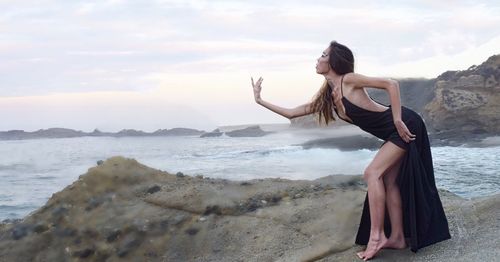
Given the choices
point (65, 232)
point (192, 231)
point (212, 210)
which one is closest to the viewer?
point (192, 231)

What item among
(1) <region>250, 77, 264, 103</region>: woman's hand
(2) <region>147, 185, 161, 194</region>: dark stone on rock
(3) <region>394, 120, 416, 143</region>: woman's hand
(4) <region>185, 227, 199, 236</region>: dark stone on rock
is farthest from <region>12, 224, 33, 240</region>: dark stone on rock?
(3) <region>394, 120, 416, 143</region>: woman's hand

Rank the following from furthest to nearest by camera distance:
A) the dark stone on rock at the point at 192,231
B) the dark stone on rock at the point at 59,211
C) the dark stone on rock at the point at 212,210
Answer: the dark stone on rock at the point at 59,211 < the dark stone on rock at the point at 212,210 < the dark stone on rock at the point at 192,231

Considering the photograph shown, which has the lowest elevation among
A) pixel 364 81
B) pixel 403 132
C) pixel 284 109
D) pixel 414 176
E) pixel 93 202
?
pixel 93 202

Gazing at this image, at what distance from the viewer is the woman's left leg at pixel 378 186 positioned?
5.44 meters

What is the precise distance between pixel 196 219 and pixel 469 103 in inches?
1648

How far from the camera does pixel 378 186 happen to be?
17.9 ft

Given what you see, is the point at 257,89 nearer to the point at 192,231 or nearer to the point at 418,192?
the point at 418,192

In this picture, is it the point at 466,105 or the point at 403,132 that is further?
the point at 466,105

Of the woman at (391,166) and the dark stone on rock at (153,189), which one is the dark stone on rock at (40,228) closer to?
the dark stone on rock at (153,189)

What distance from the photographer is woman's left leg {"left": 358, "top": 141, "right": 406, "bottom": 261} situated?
17.8ft

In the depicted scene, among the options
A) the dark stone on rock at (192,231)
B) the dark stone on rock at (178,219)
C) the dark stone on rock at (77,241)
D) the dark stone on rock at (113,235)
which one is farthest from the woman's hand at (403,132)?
the dark stone on rock at (77,241)

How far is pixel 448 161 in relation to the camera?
29.5 meters

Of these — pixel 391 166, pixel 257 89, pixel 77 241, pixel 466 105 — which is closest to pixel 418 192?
pixel 391 166

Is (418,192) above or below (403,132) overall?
below
